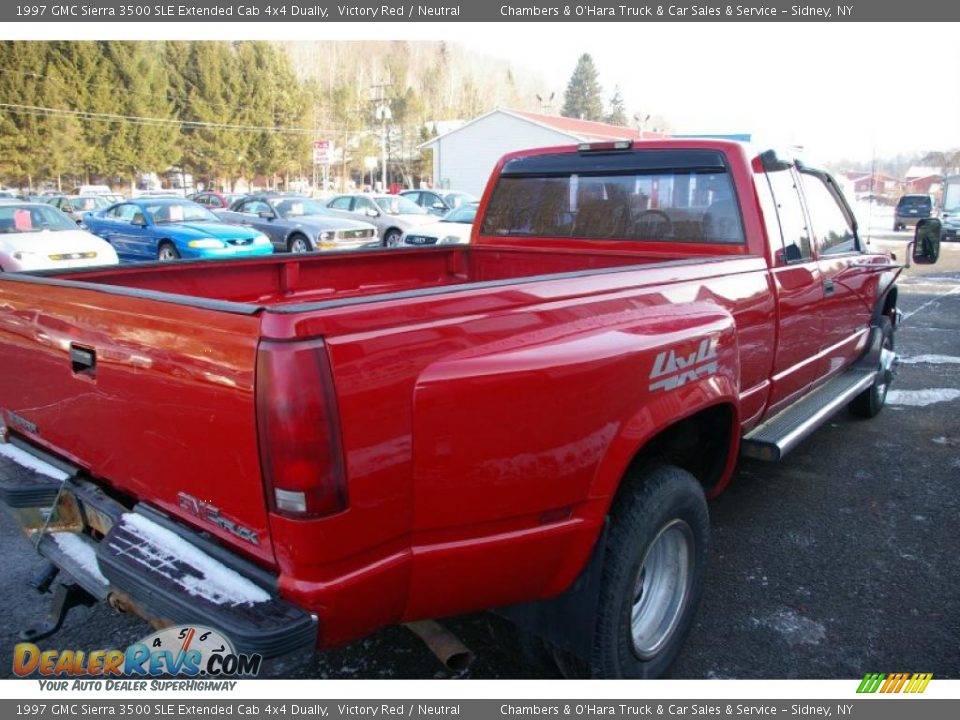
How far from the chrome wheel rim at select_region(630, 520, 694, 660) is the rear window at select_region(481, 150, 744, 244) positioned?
5.16ft

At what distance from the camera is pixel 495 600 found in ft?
6.73

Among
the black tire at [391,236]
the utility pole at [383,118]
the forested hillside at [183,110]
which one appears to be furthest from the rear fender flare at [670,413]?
the forested hillside at [183,110]

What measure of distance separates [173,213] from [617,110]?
91.9 meters

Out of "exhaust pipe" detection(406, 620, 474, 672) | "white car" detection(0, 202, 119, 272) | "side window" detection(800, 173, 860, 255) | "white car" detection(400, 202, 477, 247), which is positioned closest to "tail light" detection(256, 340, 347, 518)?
"exhaust pipe" detection(406, 620, 474, 672)

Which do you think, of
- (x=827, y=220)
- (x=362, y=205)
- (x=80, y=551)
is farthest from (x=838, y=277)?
(x=362, y=205)

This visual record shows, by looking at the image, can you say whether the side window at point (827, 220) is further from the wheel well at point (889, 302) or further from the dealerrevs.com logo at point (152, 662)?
the dealerrevs.com logo at point (152, 662)

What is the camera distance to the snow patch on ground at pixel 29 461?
245cm

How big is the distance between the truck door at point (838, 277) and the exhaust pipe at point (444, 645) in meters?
2.83

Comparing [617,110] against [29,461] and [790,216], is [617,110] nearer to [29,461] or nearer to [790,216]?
[790,216]

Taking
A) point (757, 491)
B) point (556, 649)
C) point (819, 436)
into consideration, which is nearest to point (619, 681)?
point (556, 649)

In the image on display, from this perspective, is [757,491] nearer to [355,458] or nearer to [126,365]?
[355,458]

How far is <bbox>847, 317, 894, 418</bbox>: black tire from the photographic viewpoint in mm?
5383

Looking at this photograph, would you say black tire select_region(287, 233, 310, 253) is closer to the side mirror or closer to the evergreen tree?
the side mirror

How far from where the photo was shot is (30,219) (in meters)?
11.9
